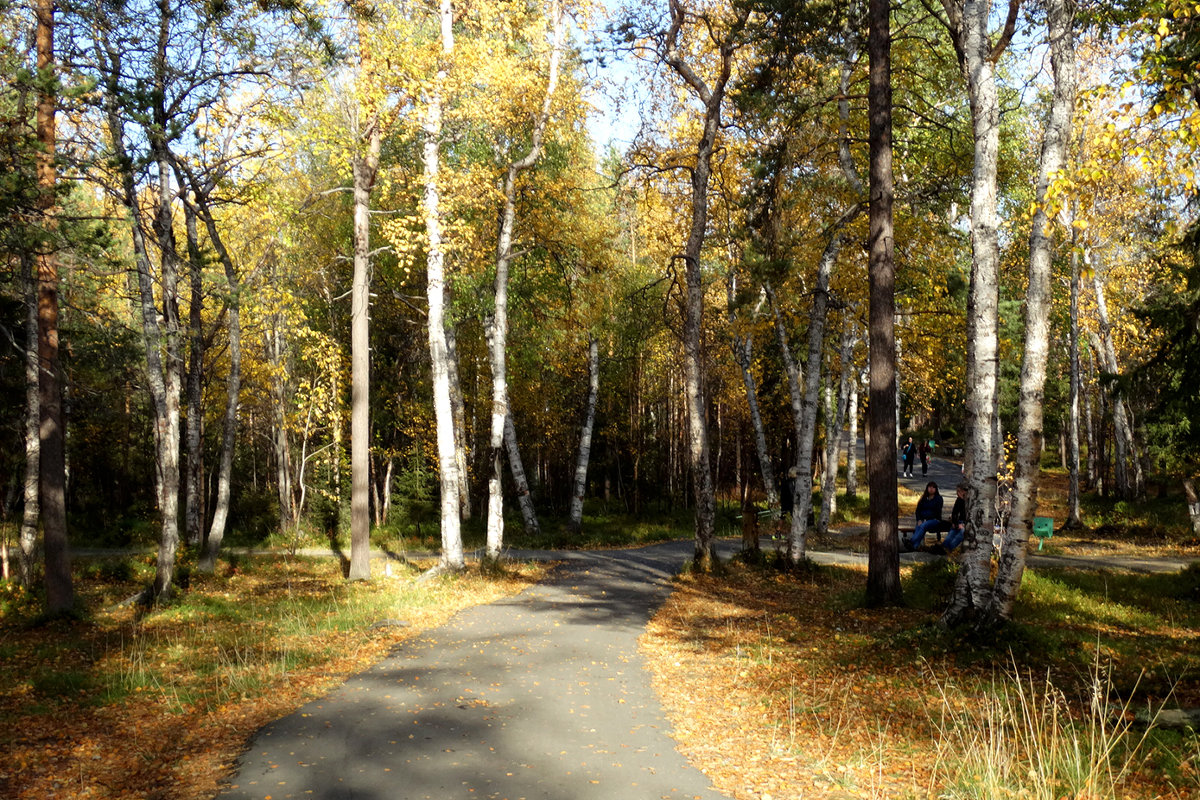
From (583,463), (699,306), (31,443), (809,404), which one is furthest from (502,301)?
(31,443)

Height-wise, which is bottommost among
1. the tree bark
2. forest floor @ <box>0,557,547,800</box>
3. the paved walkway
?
forest floor @ <box>0,557,547,800</box>

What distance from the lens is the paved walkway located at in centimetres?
579

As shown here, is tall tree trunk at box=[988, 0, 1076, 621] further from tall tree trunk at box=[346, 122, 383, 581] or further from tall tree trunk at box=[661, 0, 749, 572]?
tall tree trunk at box=[346, 122, 383, 581]

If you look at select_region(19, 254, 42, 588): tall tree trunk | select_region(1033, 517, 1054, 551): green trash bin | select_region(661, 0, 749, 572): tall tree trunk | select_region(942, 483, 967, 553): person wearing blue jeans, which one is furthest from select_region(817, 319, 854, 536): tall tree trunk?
select_region(19, 254, 42, 588): tall tree trunk

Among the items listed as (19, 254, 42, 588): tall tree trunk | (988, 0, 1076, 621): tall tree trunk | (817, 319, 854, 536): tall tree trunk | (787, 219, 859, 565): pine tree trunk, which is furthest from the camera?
(817, 319, 854, 536): tall tree trunk

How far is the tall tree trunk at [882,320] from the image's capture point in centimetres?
1179

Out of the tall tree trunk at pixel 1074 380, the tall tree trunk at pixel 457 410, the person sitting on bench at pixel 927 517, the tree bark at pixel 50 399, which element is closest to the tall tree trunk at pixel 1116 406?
the tall tree trunk at pixel 1074 380

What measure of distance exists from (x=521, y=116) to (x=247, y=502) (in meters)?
17.8

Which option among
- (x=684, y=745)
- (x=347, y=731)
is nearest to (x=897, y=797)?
(x=684, y=745)

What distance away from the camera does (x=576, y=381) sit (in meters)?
→ 32.8

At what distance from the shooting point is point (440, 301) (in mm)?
15898

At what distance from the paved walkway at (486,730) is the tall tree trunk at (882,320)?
400 cm

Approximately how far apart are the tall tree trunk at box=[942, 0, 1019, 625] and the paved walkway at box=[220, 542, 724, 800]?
4.19 metres

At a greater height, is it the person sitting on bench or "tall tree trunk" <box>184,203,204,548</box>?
"tall tree trunk" <box>184,203,204,548</box>
